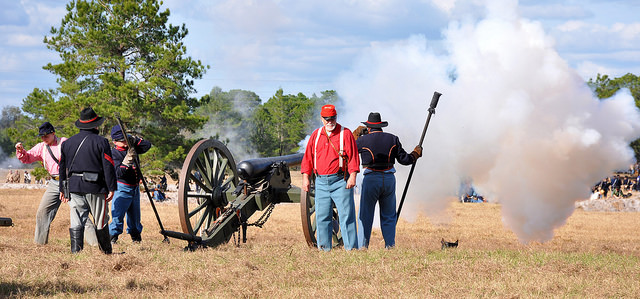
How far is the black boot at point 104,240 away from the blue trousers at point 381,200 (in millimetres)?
2423

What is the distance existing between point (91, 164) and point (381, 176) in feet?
8.80

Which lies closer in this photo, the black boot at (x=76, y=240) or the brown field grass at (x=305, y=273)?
the brown field grass at (x=305, y=273)

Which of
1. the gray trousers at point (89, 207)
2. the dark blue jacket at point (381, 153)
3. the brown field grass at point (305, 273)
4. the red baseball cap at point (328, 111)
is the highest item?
the red baseball cap at point (328, 111)

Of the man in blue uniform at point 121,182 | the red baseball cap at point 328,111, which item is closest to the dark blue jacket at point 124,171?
the man in blue uniform at point 121,182

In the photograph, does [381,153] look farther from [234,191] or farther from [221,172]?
[221,172]

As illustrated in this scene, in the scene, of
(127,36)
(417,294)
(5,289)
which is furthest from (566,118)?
(127,36)

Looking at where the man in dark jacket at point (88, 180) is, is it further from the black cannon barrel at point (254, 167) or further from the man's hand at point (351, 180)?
the man's hand at point (351, 180)

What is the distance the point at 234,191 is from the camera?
8344mm

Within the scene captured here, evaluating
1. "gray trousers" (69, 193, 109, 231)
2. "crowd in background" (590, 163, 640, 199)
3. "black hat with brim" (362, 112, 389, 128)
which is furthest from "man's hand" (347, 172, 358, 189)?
"crowd in background" (590, 163, 640, 199)

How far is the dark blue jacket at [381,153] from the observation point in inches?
291

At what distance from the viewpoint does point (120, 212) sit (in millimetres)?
8031

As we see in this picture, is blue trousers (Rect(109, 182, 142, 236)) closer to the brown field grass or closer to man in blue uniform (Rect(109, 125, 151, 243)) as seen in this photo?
man in blue uniform (Rect(109, 125, 151, 243))

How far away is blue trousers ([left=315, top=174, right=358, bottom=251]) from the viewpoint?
6980mm

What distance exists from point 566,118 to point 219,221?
4.54 m
